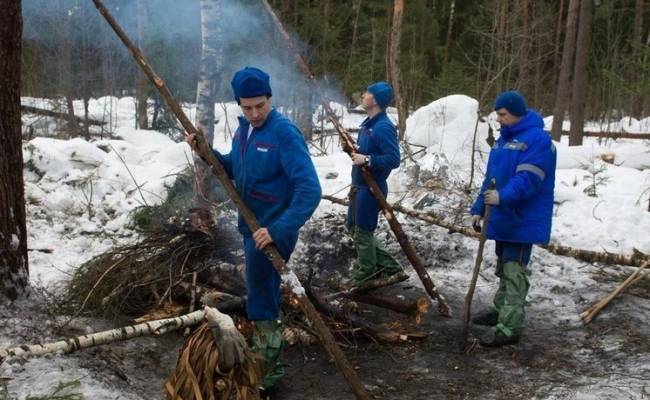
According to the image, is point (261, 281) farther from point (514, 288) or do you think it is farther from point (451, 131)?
point (451, 131)

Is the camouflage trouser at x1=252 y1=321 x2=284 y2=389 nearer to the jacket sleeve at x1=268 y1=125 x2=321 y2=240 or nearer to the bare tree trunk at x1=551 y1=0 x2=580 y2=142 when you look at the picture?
the jacket sleeve at x1=268 y1=125 x2=321 y2=240

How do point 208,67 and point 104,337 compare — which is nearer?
point 104,337

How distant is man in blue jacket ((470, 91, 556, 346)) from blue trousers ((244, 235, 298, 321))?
6.02 ft

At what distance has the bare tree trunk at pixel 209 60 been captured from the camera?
6.82 meters

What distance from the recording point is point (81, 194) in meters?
7.91

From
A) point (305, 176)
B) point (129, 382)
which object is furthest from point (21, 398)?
point (305, 176)

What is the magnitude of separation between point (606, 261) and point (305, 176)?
4.52 m

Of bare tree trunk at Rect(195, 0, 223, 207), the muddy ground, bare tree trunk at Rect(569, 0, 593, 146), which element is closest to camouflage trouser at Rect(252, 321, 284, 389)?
the muddy ground

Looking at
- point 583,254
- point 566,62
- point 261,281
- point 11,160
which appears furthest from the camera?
point 566,62

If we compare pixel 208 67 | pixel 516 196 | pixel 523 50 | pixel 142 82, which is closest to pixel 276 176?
pixel 516 196

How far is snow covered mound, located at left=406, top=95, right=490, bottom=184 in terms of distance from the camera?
10.1m

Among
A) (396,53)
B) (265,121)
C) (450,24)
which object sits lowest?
(265,121)

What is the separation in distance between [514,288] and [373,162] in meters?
1.65

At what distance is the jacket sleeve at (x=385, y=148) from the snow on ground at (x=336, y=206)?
156cm
